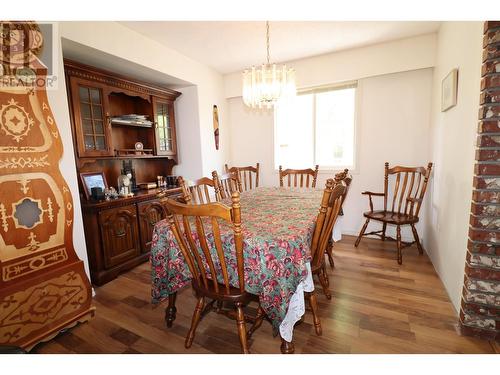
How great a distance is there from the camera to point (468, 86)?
5.36 feet

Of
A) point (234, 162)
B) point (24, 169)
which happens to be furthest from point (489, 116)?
point (234, 162)

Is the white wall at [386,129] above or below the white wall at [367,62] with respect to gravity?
below


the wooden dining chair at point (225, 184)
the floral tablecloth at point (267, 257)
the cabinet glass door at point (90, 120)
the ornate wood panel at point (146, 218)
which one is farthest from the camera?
the ornate wood panel at point (146, 218)

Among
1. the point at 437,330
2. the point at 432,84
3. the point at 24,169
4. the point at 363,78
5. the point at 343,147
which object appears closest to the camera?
the point at 24,169

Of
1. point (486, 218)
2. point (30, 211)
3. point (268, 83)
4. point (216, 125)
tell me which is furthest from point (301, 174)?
point (30, 211)

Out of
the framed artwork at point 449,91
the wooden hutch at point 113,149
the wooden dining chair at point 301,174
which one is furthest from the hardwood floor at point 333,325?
the framed artwork at point 449,91

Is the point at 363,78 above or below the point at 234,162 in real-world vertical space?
above

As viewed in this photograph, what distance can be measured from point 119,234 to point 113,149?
0.90m

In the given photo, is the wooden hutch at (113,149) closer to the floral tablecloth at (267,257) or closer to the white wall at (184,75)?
the white wall at (184,75)

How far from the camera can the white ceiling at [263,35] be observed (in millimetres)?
2361

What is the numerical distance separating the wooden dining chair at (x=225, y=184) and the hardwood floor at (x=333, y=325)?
3.19ft

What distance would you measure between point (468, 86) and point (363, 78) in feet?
5.26
